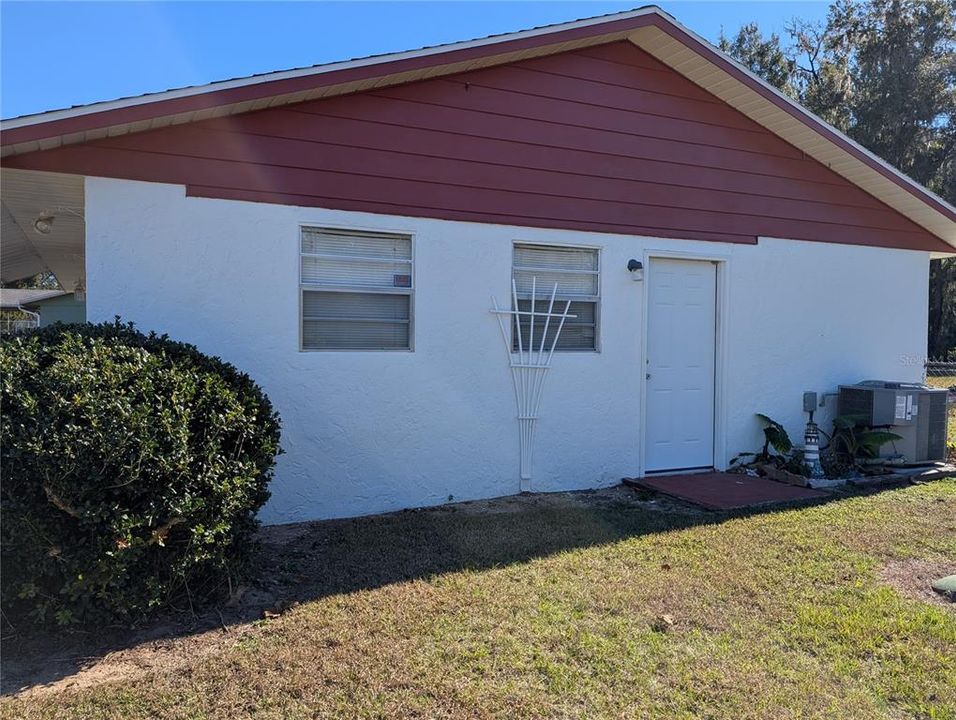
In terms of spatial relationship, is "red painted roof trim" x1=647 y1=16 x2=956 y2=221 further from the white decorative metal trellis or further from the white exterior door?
the white decorative metal trellis

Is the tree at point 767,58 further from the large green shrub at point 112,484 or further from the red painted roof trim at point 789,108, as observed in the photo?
the large green shrub at point 112,484

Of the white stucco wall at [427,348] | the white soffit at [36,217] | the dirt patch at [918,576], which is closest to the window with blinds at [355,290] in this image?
the white stucco wall at [427,348]

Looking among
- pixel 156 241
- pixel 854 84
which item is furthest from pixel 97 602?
pixel 854 84

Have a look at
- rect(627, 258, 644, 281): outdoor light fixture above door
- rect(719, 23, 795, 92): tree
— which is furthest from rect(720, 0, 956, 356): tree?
rect(627, 258, 644, 281): outdoor light fixture above door

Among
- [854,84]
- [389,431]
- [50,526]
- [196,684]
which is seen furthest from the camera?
[854,84]

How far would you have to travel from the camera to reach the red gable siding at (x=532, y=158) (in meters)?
5.24

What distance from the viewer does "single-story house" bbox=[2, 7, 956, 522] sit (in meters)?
5.11

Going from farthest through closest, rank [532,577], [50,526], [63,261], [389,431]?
[63,261] → [389,431] → [532,577] → [50,526]

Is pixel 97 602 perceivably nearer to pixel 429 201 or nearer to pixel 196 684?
pixel 196 684

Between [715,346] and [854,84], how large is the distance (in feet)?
67.1

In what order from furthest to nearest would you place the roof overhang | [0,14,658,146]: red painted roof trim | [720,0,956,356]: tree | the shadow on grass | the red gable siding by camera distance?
[720,0,956,356]: tree < the red gable siding < the roof overhang < [0,14,658,146]: red painted roof trim < the shadow on grass

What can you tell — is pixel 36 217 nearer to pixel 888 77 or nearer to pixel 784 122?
pixel 784 122

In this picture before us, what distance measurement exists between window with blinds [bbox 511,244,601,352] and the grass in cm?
198

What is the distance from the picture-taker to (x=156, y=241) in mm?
5059
